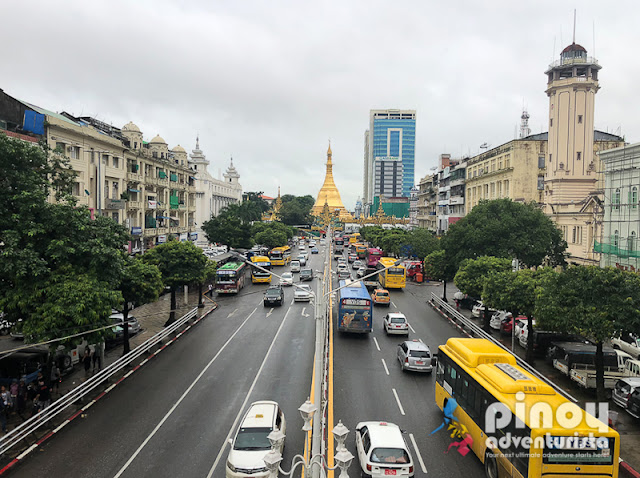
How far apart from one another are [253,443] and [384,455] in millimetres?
3654

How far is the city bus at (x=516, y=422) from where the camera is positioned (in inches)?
430

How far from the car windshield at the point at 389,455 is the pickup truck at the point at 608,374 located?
11.6 meters

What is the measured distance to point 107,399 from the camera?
1973cm

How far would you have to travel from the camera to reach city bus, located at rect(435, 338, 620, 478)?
35.8 ft

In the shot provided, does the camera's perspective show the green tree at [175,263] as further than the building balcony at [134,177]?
No

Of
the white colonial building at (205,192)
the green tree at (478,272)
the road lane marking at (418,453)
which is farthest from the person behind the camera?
the white colonial building at (205,192)

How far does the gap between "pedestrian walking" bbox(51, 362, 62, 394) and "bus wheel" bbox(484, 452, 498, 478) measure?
16523 millimetres

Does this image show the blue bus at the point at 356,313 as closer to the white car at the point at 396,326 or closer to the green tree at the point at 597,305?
the white car at the point at 396,326

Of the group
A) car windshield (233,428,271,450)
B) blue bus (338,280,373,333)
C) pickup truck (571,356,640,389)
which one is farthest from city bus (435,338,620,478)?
blue bus (338,280,373,333)

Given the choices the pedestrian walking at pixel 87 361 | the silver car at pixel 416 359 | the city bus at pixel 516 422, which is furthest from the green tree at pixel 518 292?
the pedestrian walking at pixel 87 361

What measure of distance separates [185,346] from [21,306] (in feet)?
37.0

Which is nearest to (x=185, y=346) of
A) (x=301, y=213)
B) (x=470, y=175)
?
(x=470, y=175)

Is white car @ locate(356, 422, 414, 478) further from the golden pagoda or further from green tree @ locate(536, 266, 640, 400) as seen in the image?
the golden pagoda

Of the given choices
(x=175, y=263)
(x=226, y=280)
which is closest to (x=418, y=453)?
(x=175, y=263)
